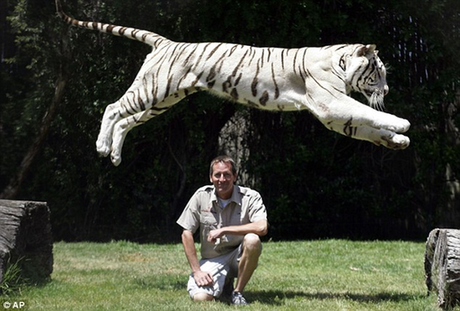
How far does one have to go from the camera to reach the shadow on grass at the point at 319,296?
4867 millimetres

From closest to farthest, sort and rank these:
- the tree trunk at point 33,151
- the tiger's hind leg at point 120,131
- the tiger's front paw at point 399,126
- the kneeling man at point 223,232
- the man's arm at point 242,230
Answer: the tiger's front paw at point 399,126 < the man's arm at point 242,230 < the kneeling man at point 223,232 < the tiger's hind leg at point 120,131 < the tree trunk at point 33,151

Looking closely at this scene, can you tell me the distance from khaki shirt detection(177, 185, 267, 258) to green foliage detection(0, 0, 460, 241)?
4291mm

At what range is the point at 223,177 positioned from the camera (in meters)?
4.71

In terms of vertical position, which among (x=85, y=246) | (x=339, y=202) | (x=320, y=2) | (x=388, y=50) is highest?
(x=320, y=2)

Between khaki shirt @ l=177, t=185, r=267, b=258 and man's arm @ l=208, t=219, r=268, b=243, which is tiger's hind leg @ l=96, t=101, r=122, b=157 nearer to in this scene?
khaki shirt @ l=177, t=185, r=267, b=258

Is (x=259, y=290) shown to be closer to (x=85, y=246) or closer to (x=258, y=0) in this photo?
(x=85, y=246)

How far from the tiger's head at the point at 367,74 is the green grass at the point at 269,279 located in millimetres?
1445

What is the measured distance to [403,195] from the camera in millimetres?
9422

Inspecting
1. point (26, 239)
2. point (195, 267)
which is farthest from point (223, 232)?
point (26, 239)

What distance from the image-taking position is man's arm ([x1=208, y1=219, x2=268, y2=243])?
4543 millimetres

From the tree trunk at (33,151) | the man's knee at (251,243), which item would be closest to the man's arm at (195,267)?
the man's knee at (251,243)

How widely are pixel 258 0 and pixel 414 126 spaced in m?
2.70

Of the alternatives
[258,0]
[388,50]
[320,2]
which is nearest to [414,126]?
[388,50]

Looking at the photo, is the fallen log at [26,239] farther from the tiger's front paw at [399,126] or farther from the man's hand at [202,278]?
the tiger's front paw at [399,126]
